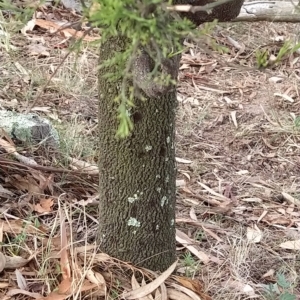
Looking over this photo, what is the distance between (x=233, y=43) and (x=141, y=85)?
10.7 feet

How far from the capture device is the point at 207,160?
307 centimetres

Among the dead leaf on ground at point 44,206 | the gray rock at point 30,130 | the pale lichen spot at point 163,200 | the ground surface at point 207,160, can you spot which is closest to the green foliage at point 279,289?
the ground surface at point 207,160

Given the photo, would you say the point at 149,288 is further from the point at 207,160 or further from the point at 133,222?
the point at 207,160

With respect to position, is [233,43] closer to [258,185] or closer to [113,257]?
[258,185]

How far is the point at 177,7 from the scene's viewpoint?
79 centimetres

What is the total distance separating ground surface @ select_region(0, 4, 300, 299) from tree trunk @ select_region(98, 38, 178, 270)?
0.53 feet

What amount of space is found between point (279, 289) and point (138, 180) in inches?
26.9

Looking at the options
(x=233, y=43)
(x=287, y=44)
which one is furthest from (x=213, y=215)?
(x=233, y=43)

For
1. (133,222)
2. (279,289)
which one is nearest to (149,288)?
(133,222)

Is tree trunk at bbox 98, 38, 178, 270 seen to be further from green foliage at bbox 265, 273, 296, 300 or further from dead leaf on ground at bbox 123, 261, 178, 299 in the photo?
green foliage at bbox 265, 273, 296, 300

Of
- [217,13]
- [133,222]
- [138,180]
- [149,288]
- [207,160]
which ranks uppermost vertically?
[217,13]

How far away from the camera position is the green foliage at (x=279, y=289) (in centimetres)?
196

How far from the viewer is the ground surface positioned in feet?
6.84

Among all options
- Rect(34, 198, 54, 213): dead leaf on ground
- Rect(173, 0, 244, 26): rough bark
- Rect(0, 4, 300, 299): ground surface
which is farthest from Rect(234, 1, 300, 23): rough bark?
Rect(173, 0, 244, 26): rough bark
